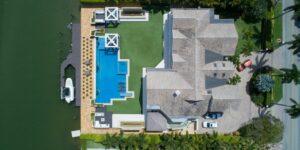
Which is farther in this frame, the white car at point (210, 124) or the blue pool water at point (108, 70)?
the blue pool water at point (108, 70)

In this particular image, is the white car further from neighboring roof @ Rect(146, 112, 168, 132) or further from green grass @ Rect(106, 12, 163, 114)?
green grass @ Rect(106, 12, 163, 114)

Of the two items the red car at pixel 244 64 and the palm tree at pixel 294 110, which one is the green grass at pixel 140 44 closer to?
the red car at pixel 244 64

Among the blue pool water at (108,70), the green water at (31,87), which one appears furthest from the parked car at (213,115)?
the green water at (31,87)

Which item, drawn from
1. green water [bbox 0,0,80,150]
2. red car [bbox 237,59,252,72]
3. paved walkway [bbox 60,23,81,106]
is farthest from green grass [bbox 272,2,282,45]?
green water [bbox 0,0,80,150]

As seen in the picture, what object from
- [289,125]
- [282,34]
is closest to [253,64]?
[282,34]

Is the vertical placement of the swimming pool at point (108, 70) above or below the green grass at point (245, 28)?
below

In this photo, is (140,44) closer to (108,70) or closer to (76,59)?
(108,70)

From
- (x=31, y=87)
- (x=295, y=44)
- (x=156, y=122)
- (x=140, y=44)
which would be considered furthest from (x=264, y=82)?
(x=31, y=87)
